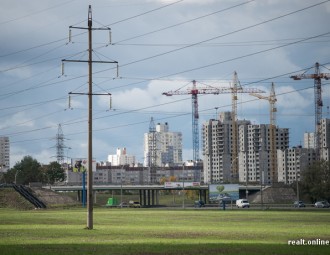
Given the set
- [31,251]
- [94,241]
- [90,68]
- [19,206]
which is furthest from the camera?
[19,206]

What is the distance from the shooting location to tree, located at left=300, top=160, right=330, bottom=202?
188500 mm

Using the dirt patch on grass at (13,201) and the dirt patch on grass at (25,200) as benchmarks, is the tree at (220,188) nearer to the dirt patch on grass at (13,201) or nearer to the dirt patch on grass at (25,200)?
the dirt patch on grass at (25,200)

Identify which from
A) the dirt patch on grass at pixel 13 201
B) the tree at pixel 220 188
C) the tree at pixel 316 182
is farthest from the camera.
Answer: the tree at pixel 316 182

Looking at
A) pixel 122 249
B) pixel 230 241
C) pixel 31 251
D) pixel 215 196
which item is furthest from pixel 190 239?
pixel 215 196

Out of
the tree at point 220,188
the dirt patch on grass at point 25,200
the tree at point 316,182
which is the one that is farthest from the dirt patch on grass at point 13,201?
the tree at point 316,182

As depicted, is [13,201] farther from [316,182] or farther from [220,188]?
[316,182]

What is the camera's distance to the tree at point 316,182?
188500 mm

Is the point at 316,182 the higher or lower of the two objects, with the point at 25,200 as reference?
higher

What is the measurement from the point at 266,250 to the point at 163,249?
4597 mm

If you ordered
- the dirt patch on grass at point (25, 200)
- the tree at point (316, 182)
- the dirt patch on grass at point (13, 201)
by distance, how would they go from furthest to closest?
the tree at point (316, 182)
the dirt patch on grass at point (25, 200)
the dirt patch on grass at point (13, 201)

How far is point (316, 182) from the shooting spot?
19088cm

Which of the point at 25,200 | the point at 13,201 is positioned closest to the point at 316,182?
the point at 25,200

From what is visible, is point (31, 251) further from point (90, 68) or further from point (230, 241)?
point (90, 68)

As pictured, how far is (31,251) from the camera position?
109ft
